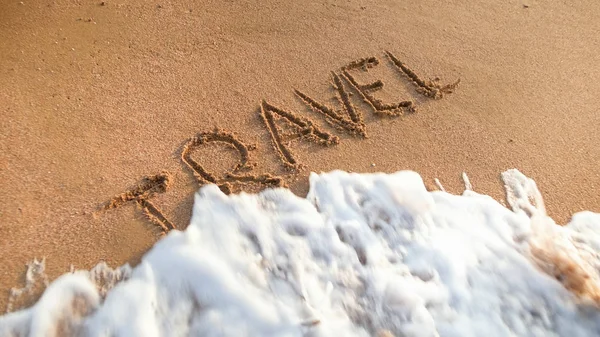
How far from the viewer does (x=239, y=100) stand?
2.37 m

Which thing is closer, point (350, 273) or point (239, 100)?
point (350, 273)

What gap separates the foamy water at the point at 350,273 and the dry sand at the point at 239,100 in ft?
0.33

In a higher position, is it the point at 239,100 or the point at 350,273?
the point at 239,100

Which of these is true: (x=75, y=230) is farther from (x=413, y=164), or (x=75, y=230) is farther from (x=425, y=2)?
(x=425, y=2)

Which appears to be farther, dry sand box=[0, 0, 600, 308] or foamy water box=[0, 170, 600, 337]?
dry sand box=[0, 0, 600, 308]

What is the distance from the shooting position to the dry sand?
194 centimetres

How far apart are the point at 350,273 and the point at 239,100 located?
0.99m

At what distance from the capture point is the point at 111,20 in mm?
2568

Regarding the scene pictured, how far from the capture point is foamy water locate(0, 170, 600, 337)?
173 centimetres

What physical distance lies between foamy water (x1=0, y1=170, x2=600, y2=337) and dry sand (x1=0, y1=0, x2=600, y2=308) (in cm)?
10

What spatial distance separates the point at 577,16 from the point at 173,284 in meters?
3.03

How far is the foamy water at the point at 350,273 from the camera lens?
1.73m

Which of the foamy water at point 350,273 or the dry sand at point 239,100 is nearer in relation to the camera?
the foamy water at point 350,273

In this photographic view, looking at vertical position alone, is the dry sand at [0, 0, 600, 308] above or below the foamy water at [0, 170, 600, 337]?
above
